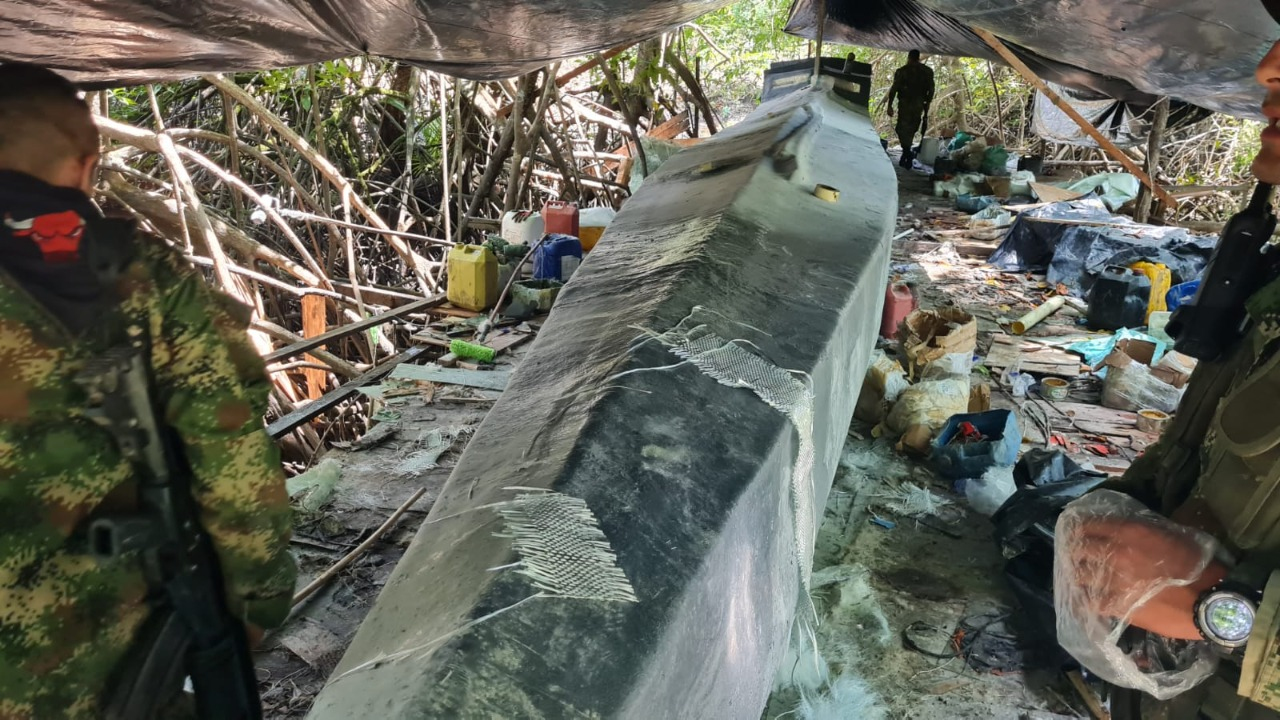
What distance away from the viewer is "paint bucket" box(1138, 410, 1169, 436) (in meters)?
4.48

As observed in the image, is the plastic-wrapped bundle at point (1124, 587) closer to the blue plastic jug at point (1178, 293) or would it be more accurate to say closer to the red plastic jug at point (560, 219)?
the red plastic jug at point (560, 219)

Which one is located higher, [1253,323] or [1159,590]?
[1253,323]

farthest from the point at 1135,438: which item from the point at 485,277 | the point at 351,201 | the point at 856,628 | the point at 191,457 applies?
the point at 351,201

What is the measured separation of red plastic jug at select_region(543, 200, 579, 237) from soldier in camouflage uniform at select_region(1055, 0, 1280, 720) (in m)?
4.26

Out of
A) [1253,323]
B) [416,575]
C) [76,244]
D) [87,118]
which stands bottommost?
[416,575]

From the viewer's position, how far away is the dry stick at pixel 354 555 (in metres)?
2.54

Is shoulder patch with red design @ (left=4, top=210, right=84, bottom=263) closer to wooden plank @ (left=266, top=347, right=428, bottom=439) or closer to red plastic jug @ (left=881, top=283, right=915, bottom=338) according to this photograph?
wooden plank @ (left=266, top=347, right=428, bottom=439)

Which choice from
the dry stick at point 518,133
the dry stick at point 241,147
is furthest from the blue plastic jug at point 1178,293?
the dry stick at point 241,147

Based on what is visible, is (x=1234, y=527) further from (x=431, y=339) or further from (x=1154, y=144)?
(x=1154, y=144)

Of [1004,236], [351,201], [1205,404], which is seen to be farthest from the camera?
[1004,236]

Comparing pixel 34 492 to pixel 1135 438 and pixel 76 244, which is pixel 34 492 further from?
pixel 1135 438

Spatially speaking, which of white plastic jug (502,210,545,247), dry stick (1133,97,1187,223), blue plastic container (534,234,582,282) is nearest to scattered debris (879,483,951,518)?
blue plastic container (534,234,582,282)

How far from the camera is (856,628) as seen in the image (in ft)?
9.36

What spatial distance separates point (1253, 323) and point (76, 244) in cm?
253
